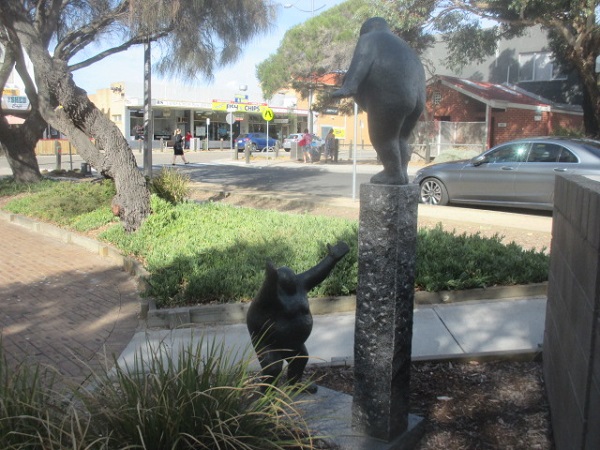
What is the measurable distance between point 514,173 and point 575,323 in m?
9.14

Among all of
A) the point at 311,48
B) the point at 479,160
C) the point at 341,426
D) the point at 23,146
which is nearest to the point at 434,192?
the point at 479,160

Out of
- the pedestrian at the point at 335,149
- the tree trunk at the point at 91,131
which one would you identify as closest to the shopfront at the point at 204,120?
the pedestrian at the point at 335,149

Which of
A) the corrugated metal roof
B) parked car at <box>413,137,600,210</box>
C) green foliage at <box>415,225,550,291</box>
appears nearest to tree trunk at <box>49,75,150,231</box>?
parked car at <box>413,137,600,210</box>

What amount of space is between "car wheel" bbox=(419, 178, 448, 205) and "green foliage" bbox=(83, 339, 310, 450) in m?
9.95

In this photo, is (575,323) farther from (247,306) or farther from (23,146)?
Answer: (23,146)

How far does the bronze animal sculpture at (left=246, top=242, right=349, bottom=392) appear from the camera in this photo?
3.44 m

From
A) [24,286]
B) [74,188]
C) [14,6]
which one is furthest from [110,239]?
[14,6]

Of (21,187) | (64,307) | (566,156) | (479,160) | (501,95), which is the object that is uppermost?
(501,95)

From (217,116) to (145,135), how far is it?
3636cm

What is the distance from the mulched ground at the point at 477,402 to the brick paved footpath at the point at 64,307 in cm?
206

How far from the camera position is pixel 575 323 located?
2828 mm

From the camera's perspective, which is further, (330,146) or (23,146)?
(330,146)

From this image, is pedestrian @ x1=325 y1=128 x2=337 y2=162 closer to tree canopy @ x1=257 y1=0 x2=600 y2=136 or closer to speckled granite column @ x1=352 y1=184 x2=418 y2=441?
tree canopy @ x1=257 y1=0 x2=600 y2=136

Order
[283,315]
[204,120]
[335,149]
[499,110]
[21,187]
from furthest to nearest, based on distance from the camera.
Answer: [204,120] → [335,149] → [499,110] → [21,187] → [283,315]
